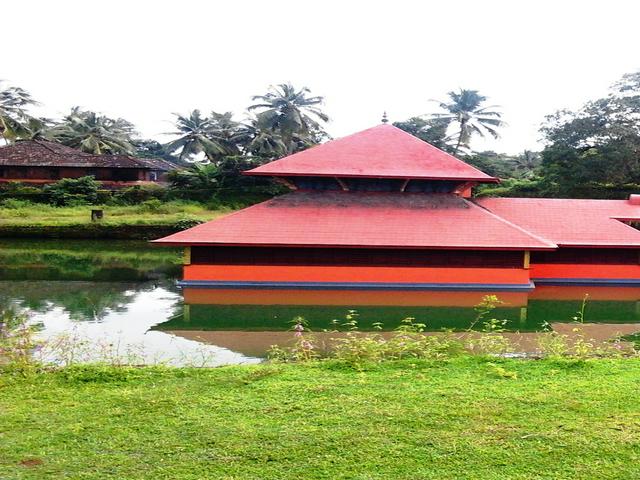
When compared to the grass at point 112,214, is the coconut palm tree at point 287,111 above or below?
above

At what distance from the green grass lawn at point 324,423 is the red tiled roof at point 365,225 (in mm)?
7530

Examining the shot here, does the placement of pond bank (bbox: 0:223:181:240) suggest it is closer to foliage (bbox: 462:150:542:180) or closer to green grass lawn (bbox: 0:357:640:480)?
green grass lawn (bbox: 0:357:640:480)

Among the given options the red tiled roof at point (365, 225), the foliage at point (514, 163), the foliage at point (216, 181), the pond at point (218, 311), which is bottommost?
the pond at point (218, 311)

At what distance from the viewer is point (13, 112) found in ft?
85.0

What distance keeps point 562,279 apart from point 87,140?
31.9 metres

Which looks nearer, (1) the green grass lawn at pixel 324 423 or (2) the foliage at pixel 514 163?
(1) the green grass lawn at pixel 324 423

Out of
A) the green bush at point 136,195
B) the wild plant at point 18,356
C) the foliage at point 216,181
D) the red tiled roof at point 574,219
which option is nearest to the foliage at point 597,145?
the red tiled roof at point 574,219

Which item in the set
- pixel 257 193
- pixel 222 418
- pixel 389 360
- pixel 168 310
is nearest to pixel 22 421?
pixel 222 418

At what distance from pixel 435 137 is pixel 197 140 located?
14.2 meters

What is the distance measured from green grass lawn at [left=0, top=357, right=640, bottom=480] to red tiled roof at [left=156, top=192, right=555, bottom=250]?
24.7ft

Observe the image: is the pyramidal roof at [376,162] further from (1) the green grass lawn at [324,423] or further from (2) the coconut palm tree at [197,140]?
(2) the coconut palm tree at [197,140]

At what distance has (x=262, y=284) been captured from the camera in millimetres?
12789

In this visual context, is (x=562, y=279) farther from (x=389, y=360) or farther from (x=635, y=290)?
(x=389, y=360)

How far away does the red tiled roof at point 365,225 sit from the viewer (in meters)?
12.6
